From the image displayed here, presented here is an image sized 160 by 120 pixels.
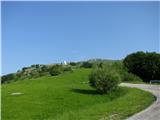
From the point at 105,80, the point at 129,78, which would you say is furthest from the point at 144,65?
the point at 105,80

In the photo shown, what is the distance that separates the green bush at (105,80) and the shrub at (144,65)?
117 ft

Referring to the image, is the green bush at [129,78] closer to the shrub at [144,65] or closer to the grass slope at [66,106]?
the shrub at [144,65]

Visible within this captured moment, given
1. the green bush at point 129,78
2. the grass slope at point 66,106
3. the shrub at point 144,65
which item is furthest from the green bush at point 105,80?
the shrub at point 144,65

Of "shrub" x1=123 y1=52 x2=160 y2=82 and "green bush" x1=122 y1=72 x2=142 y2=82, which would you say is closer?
"green bush" x1=122 y1=72 x2=142 y2=82

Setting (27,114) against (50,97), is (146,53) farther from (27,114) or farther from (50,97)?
(27,114)

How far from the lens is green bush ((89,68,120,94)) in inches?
1762

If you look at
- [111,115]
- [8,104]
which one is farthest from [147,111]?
[8,104]

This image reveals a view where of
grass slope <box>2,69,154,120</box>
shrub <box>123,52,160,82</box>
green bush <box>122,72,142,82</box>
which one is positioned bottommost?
grass slope <box>2,69,154,120</box>

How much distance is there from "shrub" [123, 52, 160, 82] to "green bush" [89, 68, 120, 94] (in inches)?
1410

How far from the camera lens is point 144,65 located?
8181 cm

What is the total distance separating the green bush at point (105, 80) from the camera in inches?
1762

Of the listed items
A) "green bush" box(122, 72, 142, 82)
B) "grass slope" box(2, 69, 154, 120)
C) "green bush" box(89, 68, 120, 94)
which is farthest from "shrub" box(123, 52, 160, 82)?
"grass slope" box(2, 69, 154, 120)

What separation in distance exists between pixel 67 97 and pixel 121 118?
50.8ft

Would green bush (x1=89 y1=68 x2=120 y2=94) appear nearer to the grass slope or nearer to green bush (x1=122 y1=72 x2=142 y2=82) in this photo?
the grass slope
